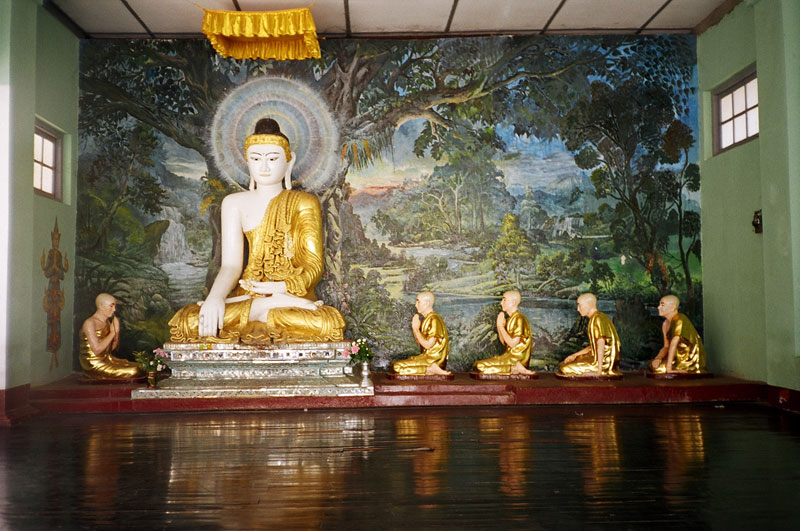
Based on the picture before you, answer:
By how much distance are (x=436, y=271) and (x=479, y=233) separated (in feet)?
2.02

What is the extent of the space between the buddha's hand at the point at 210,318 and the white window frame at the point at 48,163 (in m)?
1.97

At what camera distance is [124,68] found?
7250 millimetres

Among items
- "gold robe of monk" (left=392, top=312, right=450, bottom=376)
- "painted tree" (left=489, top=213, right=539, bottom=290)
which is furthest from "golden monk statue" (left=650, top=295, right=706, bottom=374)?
"gold robe of monk" (left=392, top=312, right=450, bottom=376)

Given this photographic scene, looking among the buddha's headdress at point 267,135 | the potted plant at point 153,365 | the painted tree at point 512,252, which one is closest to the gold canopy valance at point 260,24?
the buddha's headdress at point 267,135

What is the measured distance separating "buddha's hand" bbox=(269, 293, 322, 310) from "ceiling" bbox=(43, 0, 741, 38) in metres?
2.70

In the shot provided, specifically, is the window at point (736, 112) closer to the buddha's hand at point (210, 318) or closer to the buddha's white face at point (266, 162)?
the buddha's white face at point (266, 162)

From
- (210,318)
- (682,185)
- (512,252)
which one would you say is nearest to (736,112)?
(682,185)

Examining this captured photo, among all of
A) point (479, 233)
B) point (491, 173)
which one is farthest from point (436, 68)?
point (479, 233)

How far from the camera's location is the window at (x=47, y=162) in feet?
21.3

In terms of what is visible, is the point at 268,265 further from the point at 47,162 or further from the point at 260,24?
the point at 47,162

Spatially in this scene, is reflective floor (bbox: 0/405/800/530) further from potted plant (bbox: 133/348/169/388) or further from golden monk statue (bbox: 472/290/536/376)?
golden monk statue (bbox: 472/290/536/376)

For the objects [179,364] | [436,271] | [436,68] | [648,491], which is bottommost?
[648,491]

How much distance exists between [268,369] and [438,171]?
9.22 ft

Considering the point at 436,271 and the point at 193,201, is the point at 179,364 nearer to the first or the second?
the point at 193,201
